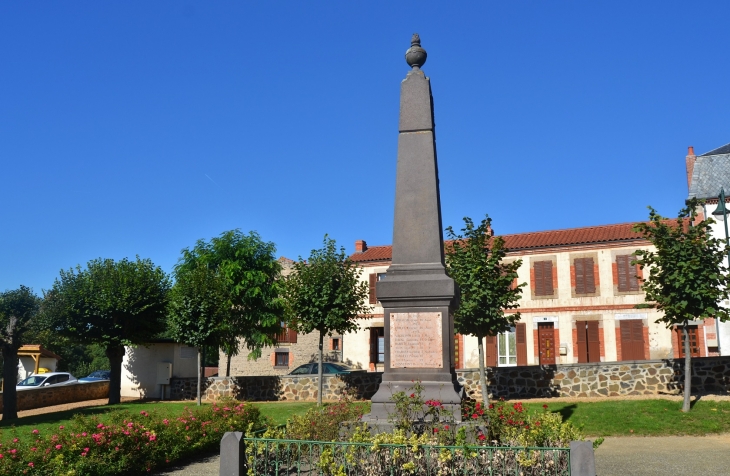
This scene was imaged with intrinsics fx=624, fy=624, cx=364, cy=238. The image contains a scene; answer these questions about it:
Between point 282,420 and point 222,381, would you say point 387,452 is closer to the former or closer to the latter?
point 282,420

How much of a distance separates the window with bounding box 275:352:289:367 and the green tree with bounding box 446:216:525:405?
20.8 meters

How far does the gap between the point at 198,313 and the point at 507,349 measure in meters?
15.9

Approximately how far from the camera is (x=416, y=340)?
9.20 m

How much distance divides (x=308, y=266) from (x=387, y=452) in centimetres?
1515

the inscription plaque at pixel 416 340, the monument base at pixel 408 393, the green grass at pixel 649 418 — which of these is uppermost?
the inscription plaque at pixel 416 340

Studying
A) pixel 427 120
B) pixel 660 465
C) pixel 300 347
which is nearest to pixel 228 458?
pixel 427 120

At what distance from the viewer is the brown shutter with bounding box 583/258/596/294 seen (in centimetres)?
3037

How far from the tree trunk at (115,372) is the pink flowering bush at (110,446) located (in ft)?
46.7

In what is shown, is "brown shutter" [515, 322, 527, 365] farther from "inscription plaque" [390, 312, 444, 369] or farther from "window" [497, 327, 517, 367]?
"inscription plaque" [390, 312, 444, 369]

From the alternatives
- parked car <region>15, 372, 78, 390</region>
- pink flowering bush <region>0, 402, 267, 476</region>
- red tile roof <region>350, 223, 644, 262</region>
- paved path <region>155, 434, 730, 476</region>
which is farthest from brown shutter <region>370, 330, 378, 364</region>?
pink flowering bush <region>0, 402, 267, 476</region>

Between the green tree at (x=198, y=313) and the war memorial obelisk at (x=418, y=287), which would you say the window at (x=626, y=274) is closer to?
the green tree at (x=198, y=313)

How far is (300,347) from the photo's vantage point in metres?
37.8

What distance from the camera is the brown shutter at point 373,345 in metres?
33.7

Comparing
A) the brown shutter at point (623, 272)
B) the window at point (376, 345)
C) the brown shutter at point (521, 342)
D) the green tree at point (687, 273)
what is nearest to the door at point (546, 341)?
the brown shutter at point (521, 342)
